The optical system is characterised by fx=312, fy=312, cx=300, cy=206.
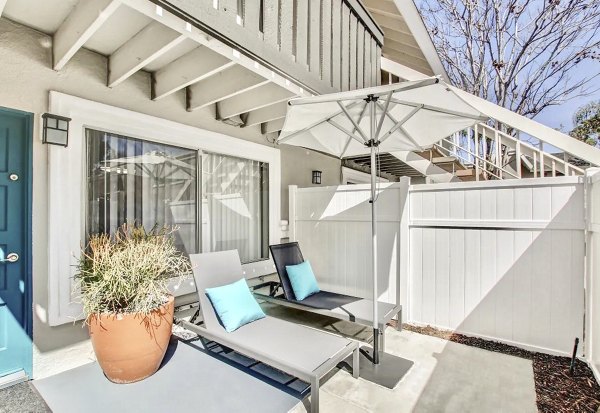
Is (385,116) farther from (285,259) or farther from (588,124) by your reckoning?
(588,124)

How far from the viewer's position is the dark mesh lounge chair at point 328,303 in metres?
3.61

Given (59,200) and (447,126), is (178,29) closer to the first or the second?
(59,200)

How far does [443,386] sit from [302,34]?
4.08 m

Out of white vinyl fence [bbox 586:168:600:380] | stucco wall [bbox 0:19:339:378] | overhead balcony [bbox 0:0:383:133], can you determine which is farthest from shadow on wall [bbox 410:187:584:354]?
stucco wall [bbox 0:19:339:378]

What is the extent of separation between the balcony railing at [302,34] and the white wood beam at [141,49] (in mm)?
314

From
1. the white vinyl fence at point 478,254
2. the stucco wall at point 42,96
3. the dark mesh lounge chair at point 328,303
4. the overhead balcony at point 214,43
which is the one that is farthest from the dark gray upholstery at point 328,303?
the stucco wall at point 42,96

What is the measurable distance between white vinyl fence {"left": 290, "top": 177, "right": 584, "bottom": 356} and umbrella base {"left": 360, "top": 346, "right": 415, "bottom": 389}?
1.26 m

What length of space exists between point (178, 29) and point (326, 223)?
374 centimetres

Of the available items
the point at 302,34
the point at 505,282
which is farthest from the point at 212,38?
the point at 505,282

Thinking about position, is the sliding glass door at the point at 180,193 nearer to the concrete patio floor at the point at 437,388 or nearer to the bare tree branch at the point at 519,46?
the concrete patio floor at the point at 437,388

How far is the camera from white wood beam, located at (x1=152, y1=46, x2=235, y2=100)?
307 centimetres

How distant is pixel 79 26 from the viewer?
2508 mm

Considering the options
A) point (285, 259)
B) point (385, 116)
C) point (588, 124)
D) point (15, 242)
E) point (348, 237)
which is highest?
point (588, 124)

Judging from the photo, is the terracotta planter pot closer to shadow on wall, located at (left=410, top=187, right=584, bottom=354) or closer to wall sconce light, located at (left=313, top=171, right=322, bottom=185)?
shadow on wall, located at (left=410, top=187, right=584, bottom=354)
